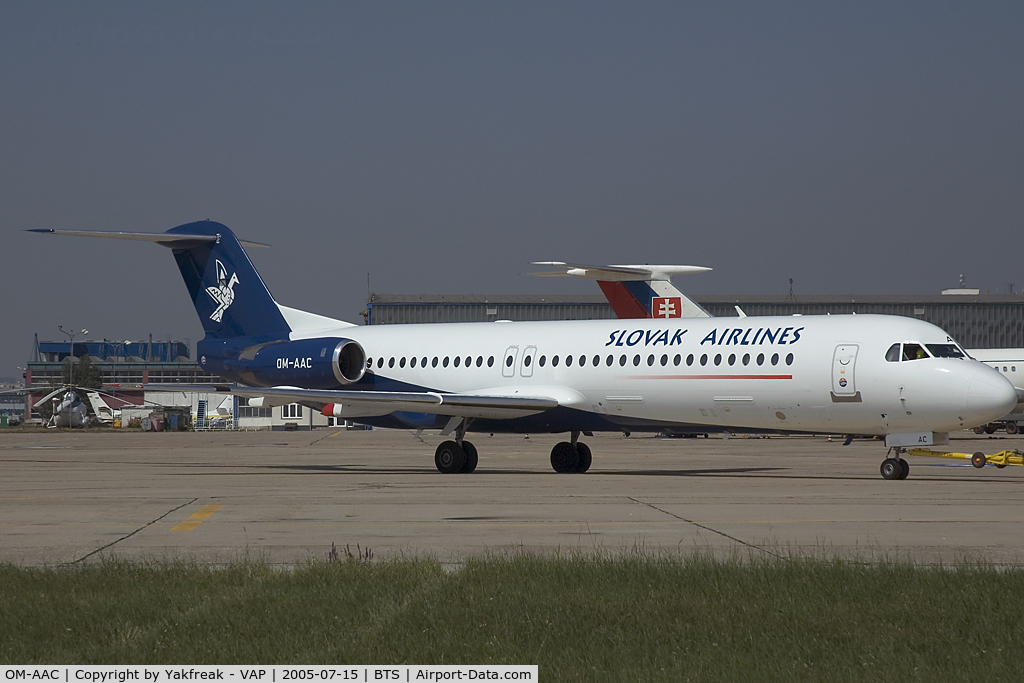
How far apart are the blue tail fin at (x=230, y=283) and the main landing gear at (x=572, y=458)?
8.27 meters

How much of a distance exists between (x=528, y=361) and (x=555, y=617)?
1870cm

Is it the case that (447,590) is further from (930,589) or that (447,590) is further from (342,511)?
(342,511)

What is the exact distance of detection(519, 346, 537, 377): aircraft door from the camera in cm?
2620

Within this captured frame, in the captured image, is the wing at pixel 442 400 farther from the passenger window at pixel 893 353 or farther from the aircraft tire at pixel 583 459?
the passenger window at pixel 893 353

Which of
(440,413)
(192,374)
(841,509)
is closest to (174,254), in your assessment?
(440,413)

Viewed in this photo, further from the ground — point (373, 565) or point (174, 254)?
point (174, 254)

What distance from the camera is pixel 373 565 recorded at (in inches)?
382

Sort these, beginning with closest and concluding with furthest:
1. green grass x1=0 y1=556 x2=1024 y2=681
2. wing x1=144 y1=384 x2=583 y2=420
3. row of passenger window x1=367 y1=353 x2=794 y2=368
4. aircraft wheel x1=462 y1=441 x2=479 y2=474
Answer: green grass x1=0 y1=556 x2=1024 y2=681
row of passenger window x1=367 y1=353 x2=794 y2=368
wing x1=144 y1=384 x2=583 y2=420
aircraft wheel x1=462 y1=441 x2=479 y2=474

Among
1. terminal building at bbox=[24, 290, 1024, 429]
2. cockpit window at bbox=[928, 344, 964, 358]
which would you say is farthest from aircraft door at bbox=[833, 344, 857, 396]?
terminal building at bbox=[24, 290, 1024, 429]

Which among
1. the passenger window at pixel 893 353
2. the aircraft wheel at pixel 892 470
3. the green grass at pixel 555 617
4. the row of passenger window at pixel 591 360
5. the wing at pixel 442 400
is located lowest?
the aircraft wheel at pixel 892 470

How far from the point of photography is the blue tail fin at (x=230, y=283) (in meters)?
29.9

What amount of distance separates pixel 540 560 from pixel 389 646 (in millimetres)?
3075

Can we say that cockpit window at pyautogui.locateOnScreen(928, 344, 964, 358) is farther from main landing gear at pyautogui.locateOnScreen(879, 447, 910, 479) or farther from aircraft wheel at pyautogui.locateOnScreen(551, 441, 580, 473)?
aircraft wheel at pyautogui.locateOnScreen(551, 441, 580, 473)

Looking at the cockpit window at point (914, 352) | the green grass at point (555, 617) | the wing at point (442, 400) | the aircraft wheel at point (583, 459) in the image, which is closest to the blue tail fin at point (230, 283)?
the wing at point (442, 400)
